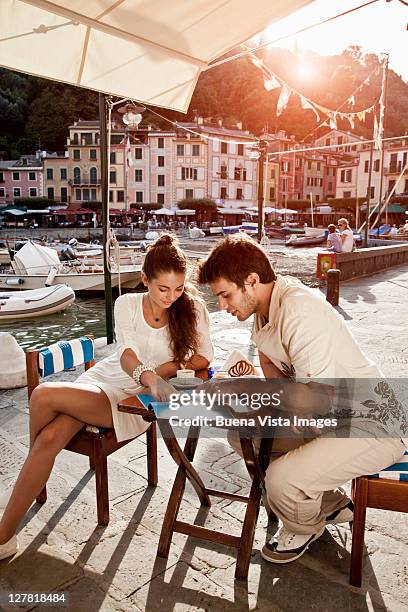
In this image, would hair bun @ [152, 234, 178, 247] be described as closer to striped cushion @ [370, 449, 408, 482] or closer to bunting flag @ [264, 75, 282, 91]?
striped cushion @ [370, 449, 408, 482]

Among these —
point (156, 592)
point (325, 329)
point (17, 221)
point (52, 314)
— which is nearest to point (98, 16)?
point (325, 329)

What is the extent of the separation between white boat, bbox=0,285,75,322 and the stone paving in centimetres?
1005

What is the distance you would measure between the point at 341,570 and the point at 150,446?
1219 millimetres

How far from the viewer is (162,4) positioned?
114 inches

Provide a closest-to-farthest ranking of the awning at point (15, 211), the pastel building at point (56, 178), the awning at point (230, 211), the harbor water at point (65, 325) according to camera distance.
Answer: the harbor water at point (65, 325), the awning at point (15, 211), the awning at point (230, 211), the pastel building at point (56, 178)

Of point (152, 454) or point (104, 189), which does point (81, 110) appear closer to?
point (104, 189)

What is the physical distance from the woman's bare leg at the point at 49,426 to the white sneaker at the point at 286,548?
0.97 m

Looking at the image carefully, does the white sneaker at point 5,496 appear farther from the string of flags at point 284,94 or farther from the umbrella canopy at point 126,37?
the string of flags at point 284,94

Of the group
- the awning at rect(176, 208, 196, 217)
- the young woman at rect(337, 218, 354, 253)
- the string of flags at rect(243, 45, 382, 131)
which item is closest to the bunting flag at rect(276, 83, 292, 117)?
the string of flags at rect(243, 45, 382, 131)

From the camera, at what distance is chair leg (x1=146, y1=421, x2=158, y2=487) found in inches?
118

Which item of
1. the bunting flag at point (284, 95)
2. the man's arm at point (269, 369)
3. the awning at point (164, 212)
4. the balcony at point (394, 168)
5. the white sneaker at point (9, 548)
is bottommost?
the white sneaker at point (9, 548)

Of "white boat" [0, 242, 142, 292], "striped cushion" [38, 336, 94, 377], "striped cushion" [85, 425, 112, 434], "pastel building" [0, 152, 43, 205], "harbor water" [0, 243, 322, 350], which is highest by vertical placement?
"pastel building" [0, 152, 43, 205]

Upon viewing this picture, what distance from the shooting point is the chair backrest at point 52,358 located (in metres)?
2.84

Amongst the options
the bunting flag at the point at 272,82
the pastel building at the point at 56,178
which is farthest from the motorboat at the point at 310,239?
the pastel building at the point at 56,178
